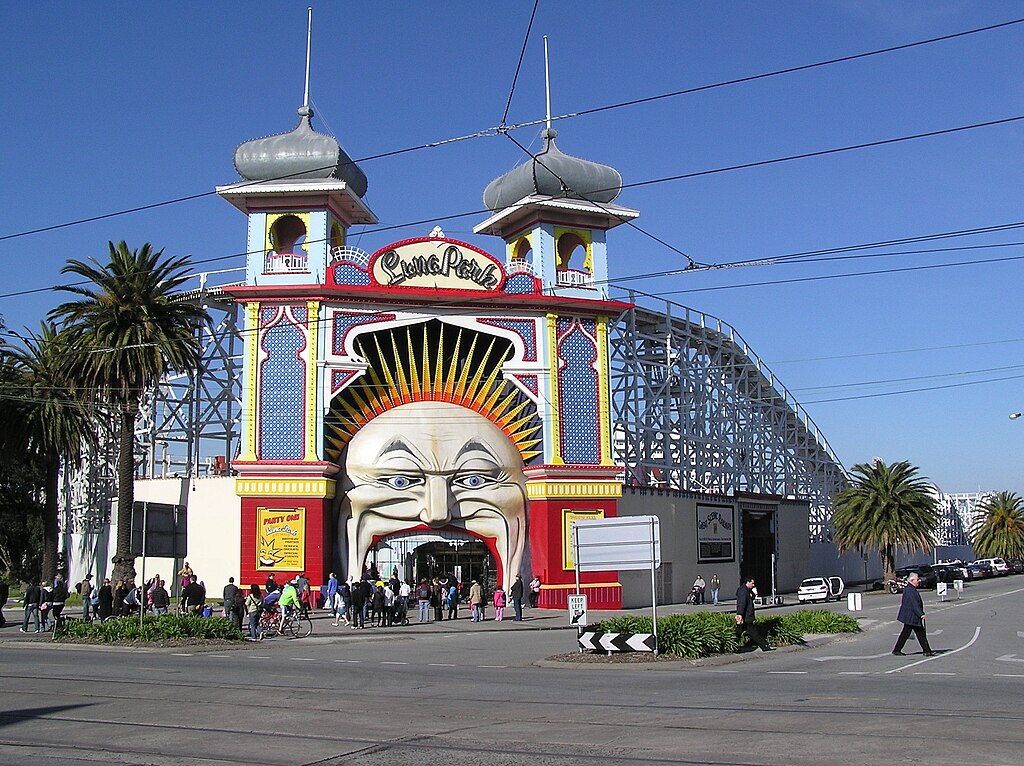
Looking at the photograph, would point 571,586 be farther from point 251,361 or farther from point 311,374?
point 251,361

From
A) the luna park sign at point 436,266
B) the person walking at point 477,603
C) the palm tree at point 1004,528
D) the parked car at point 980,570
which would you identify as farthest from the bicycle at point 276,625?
the palm tree at point 1004,528

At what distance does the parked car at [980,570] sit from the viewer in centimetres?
8212

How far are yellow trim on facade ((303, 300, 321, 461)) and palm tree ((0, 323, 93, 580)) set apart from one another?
36.9ft

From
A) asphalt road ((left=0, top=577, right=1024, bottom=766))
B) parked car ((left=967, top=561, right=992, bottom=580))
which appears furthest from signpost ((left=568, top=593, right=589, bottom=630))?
parked car ((left=967, top=561, right=992, bottom=580))

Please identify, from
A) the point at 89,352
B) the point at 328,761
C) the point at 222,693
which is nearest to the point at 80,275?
the point at 89,352

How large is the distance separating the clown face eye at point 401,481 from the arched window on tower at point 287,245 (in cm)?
888

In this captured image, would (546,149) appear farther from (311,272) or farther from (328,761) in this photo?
(328,761)

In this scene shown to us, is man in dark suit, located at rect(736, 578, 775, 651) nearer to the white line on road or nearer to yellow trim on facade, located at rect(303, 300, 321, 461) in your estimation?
the white line on road

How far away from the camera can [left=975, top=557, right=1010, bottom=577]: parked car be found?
88062 mm

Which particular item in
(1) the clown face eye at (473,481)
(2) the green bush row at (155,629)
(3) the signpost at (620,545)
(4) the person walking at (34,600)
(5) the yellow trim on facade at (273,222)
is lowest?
(2) the green bush row at (155,629)

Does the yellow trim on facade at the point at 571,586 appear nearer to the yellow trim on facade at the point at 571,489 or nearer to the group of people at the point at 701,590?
the yellow trim on facade at the point at 571,489

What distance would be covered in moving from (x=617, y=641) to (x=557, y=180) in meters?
26.2

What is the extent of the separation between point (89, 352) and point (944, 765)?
36836mm

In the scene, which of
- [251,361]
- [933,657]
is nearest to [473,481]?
[251,361]
